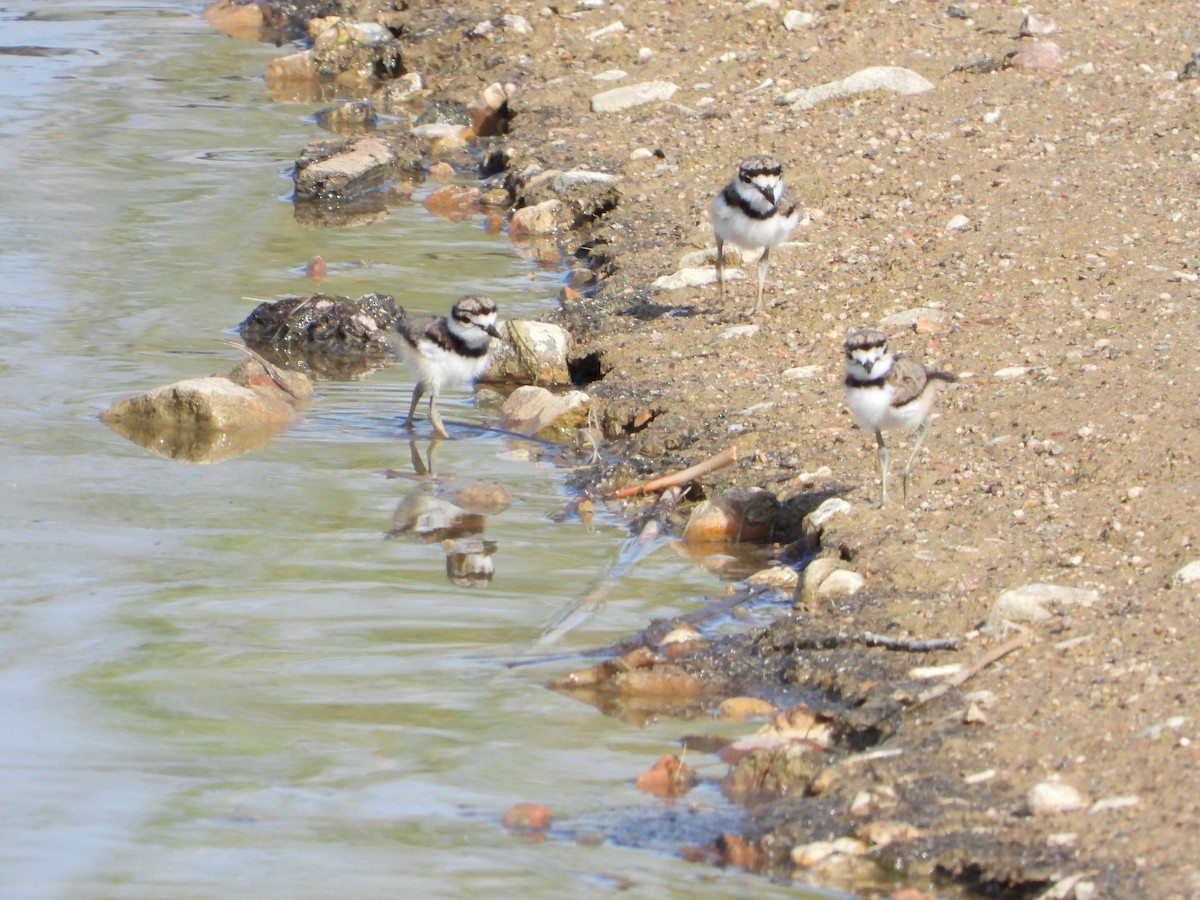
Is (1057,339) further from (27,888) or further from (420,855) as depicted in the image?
(27,888)

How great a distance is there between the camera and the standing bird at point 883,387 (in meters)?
6.86

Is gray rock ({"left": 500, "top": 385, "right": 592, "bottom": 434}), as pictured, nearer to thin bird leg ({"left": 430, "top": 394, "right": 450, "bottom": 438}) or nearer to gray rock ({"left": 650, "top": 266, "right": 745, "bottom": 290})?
thin bird leg ({"left": 430, "top": 394, "right": 450, "bottom": 438})

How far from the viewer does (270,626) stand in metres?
6.56

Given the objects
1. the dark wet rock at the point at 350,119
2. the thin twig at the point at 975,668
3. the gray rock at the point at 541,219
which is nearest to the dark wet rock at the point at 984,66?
the gray rock at the point at 541,219

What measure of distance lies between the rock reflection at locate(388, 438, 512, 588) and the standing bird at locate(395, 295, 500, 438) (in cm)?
55

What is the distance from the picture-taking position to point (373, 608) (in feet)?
22.1

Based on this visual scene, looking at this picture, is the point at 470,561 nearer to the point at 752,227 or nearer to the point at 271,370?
the point at 271,370

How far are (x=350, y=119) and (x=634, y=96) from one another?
2.92 metres

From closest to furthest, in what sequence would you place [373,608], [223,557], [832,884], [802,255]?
[832,884], [373,608], [223,557], [802,255]

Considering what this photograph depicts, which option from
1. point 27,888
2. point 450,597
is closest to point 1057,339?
point 450,597

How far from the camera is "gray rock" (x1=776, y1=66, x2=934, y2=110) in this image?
12422 mm

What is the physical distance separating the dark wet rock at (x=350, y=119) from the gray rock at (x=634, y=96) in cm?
249

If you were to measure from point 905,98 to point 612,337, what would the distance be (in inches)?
149

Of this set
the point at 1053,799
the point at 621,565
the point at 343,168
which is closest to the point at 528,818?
the point at 1053,799
